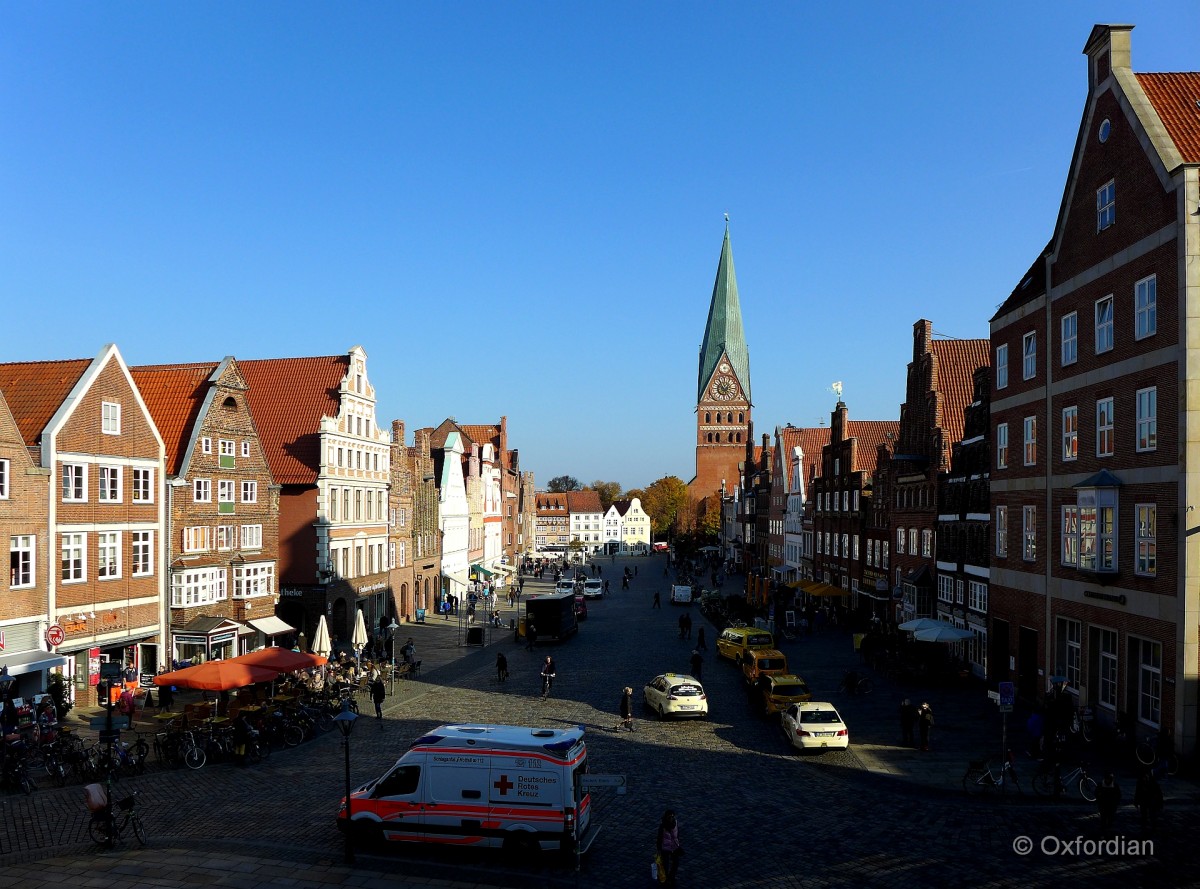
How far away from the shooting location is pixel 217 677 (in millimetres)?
25828

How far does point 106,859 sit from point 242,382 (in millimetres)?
27566

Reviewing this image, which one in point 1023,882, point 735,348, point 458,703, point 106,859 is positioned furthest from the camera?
point 735,348

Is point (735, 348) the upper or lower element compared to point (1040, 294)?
upper

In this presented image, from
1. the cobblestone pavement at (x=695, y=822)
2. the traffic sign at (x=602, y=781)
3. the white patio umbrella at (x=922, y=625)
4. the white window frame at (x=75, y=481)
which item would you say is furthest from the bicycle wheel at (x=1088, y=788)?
the white window frame at (x=75, y=481)

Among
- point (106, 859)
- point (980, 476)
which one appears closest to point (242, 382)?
point (106, 859)

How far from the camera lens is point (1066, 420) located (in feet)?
92.6

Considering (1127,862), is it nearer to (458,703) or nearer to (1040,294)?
(1040,294)

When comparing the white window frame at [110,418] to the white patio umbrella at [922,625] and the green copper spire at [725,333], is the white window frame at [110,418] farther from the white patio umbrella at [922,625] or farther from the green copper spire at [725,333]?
the green copper spire at [725,333]

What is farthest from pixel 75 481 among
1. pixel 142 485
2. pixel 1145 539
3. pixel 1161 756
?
pixel 1161 756

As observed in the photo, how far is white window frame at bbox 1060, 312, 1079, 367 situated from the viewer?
27703 millimetres

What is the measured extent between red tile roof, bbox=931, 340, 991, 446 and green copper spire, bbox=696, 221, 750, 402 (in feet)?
379

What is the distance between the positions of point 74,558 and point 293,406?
64.3ft

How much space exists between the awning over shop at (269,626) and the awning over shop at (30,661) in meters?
10.4

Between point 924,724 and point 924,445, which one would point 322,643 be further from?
point 924,445
